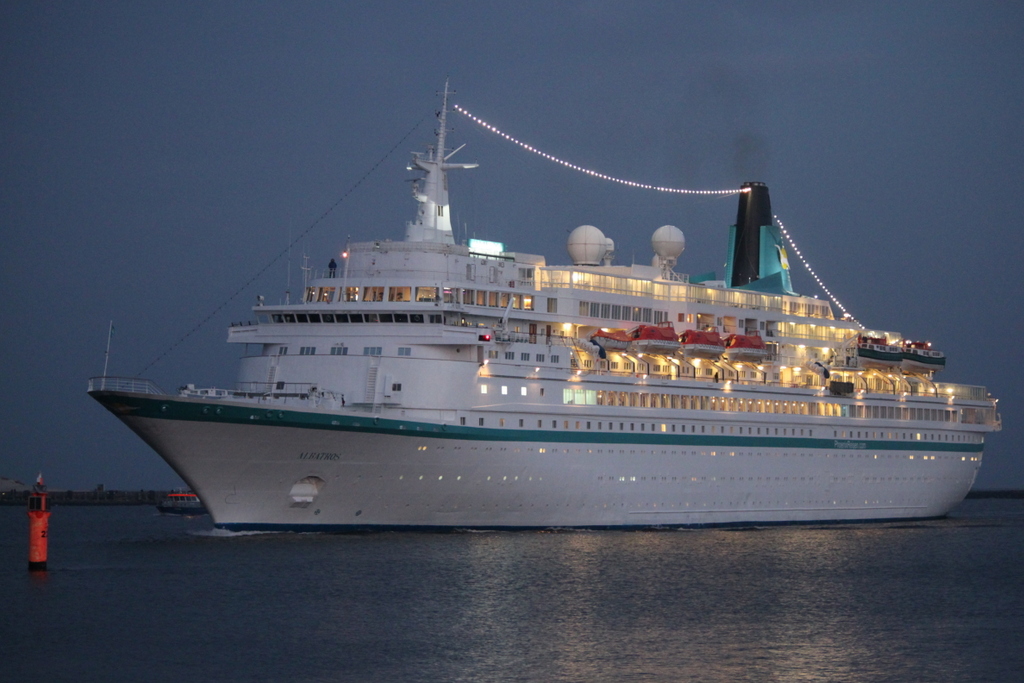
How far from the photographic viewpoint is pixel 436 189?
4600 cm

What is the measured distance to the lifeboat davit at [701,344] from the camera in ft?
160

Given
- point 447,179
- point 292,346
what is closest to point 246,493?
point 292,346

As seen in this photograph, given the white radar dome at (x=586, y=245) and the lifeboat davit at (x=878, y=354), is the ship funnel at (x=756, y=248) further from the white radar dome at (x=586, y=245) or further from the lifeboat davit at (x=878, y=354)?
the white radar dome at (x=586, y=245)

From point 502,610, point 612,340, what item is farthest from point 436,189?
point 502,610

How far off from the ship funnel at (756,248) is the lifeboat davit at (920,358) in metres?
6.02

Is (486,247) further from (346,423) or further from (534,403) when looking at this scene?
(346,423)

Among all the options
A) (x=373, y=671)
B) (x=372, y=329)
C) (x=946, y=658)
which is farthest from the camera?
(x=372, y=329)

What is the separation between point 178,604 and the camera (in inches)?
1120

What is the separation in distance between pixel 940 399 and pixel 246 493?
34688 mm

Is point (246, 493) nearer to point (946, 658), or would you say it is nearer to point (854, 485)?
point (946, 658)

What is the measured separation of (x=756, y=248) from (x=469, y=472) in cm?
2379

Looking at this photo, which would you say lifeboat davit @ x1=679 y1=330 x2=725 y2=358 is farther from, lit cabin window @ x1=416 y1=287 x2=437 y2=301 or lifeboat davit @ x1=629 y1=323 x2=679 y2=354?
lit cabin window @ x1=416 y1=287 x2=437 y2=301

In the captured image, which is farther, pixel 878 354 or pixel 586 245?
pixel 878 354

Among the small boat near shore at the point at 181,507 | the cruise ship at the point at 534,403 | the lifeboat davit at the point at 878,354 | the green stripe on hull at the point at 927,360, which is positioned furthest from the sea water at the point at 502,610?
the small boat near shore at the point at 181,507
